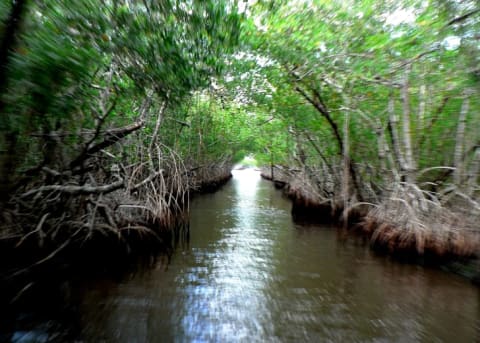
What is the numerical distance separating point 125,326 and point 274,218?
6868 mm

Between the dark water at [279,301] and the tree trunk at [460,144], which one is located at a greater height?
the tree trunk at [460,144]

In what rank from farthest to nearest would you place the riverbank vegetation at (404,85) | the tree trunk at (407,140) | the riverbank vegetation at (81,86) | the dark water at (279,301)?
the tree trunk at (407,140), the riverbank vegetation at (404,85), the dark water at (279,301), the riverbank vegetation at (81,86)

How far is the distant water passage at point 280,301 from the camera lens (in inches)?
112

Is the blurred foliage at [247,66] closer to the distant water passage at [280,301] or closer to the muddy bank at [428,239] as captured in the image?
the muddy bank at [428,239]

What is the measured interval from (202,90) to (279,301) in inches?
150

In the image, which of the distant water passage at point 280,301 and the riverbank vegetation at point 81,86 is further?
the distant water passage at point 280,301

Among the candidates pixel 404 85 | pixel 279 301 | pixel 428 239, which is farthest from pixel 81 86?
pixel 428 239

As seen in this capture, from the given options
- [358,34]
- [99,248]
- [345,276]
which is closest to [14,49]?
[99,248]

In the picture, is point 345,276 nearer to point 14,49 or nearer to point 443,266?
point 443,266

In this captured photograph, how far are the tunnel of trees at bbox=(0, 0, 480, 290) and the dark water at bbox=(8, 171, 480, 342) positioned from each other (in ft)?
2.72

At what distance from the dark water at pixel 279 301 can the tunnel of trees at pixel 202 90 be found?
829 millimetres

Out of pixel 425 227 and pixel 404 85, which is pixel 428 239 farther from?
pixel 404 85

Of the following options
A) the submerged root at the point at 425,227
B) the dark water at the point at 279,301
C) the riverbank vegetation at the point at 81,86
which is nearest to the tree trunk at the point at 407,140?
the submerged root at the point at 425,227

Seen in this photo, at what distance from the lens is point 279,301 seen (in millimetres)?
3547
